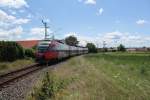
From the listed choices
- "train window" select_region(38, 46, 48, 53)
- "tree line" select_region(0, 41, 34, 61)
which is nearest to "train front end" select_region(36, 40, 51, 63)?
"train window" select_region(38, 46, 48, 53)

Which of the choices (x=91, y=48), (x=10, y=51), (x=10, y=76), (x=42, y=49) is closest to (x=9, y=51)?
(x=10, y=51)

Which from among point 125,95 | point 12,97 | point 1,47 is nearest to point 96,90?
point 125,95

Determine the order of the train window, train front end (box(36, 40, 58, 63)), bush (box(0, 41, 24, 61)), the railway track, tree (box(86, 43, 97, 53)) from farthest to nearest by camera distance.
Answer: tree (box(86, 43, 97, 53))
the train window
train front end (box(36, 40, 58, 63))
bush (box(0, 41, 24, 61))
the railway track

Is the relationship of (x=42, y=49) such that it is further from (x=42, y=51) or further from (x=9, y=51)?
(x=9, y=51)

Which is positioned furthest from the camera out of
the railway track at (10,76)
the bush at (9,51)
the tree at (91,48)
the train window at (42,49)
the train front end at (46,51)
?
the tree at (91,48)

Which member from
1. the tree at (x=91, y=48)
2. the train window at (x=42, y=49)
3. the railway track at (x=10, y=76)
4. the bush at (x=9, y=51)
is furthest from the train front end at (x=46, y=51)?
the tree at (x=91, y=48)

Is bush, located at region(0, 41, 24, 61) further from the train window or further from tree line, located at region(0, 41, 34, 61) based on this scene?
the train window

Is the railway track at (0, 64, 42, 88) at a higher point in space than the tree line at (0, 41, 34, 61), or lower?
lower

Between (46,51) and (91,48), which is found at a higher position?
(46,51)

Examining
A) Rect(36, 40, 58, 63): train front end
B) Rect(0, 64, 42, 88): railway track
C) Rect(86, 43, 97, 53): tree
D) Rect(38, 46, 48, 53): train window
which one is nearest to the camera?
Rect(0, 64, 42, 88): railway track

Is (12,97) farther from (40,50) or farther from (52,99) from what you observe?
(40,50)

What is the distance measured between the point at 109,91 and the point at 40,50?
1015 inches

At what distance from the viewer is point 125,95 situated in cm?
1191

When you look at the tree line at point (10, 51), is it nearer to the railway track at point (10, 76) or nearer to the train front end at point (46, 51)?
the train front end at point (46, 51)
